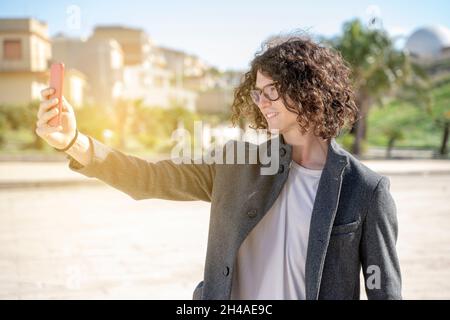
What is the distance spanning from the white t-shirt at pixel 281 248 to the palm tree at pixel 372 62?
2307 centimetres

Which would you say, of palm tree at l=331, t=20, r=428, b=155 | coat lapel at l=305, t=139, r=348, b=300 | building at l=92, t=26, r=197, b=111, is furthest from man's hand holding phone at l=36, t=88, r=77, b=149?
building at l=92, t=26, r=197, b=111

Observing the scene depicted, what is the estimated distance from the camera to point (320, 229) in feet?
5.34

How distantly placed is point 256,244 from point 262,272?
Answer: 3.7 inches

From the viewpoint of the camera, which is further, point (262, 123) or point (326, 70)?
point (262, 123)

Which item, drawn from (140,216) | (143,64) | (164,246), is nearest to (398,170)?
(140,216)

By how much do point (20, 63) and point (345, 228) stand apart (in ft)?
116

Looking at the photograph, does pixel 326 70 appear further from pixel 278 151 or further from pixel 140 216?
pixel 140 216

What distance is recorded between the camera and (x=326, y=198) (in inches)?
65.5

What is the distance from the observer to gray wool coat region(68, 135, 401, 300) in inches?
65.4

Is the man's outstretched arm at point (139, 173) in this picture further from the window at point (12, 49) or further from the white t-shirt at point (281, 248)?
the window at point (12, 49)

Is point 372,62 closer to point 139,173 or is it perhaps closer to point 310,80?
point 310,80

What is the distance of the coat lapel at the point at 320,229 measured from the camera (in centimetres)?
162

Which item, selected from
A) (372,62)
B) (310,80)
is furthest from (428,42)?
(310,80)
